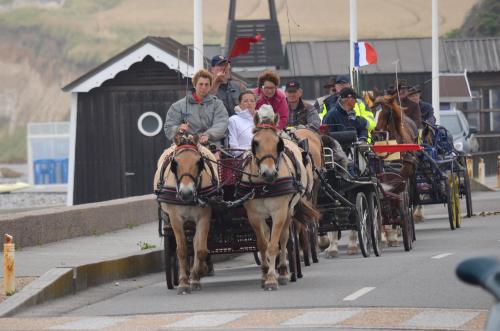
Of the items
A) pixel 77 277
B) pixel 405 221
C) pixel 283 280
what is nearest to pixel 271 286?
pixel 283 280

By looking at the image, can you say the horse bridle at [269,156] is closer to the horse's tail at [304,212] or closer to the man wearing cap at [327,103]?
the horse's tail at [304,212]

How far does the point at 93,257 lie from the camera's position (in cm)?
1919

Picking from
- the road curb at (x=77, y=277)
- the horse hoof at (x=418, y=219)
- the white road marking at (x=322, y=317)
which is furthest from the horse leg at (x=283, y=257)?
the horse hoof at (x=418, y=219)

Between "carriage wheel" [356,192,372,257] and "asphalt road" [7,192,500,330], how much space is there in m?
0.23

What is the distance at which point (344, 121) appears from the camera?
2094cm

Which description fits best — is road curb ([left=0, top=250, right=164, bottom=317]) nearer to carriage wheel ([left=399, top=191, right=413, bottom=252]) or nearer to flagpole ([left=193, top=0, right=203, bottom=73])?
carriage wheel ([left=399, top=191, right=413, bottom=252])

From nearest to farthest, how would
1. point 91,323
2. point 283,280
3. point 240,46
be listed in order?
1. point 91,323
2. point 283,280
3. point 240,46

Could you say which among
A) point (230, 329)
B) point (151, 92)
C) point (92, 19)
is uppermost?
point (92, 19)

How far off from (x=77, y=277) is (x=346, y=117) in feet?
17.6

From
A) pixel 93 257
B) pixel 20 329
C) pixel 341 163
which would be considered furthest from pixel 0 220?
pixel 20 329

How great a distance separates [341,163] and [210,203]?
4.21 meters

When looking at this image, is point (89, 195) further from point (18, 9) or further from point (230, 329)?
point (18, 9)

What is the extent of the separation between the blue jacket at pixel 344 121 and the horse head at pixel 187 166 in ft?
16.6

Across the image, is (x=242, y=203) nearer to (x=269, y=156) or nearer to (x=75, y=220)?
(x=269, y=156)
